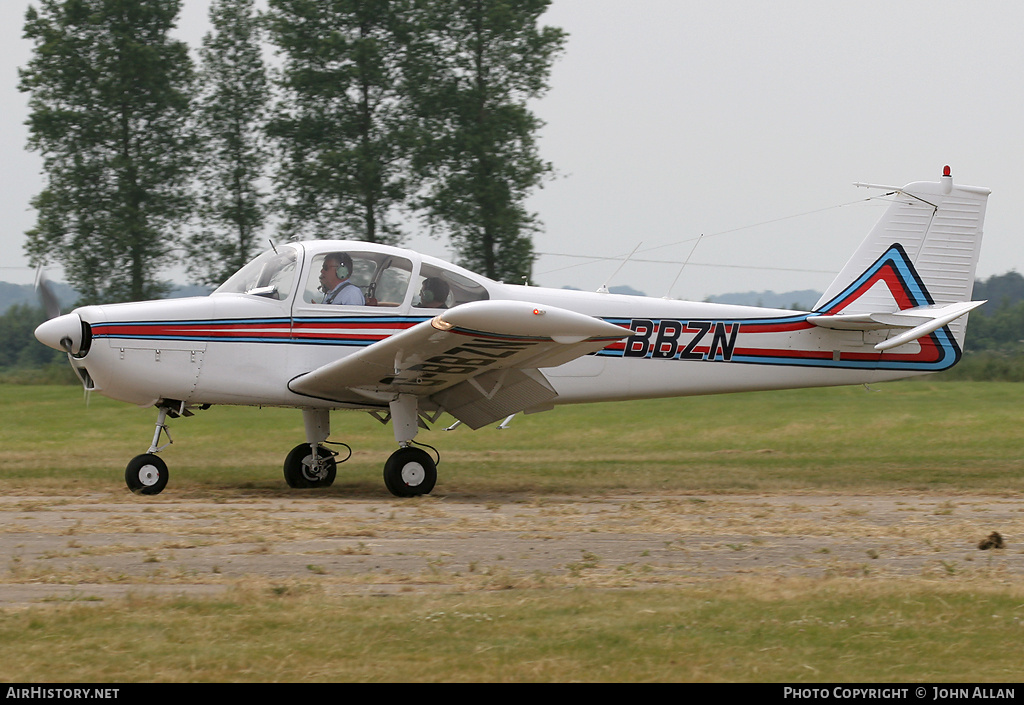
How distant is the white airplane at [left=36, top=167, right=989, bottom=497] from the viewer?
9.63m

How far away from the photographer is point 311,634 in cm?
463

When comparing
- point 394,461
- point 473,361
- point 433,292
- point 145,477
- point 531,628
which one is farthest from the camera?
point 433,292

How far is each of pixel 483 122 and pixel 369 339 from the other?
1748 cm

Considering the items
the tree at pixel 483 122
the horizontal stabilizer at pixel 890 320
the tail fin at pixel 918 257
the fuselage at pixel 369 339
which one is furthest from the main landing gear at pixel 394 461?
the tree at pixel 483 122

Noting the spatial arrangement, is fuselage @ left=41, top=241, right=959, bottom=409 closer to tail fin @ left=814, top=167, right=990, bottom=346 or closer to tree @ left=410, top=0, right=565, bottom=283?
tail fin @ left=814, top=167, right=990, bottom=346

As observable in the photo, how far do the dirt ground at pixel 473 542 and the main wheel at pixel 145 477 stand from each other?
6.6 inches

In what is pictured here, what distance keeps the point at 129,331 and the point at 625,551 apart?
5.16 meters

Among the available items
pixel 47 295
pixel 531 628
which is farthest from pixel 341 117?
pixel 531 628

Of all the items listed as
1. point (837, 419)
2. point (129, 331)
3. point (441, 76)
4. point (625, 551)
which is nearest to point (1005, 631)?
point (625, 551)

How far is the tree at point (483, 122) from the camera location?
25844mm

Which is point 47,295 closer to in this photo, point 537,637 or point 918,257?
point 537,637

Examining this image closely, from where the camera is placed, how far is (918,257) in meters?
12.1

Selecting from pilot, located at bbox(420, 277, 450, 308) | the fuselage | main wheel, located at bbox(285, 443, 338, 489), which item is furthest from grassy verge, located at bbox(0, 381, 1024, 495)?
→ pilot, located at bbox(420, 277, 450, 308)

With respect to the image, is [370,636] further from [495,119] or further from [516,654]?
[495,119]
